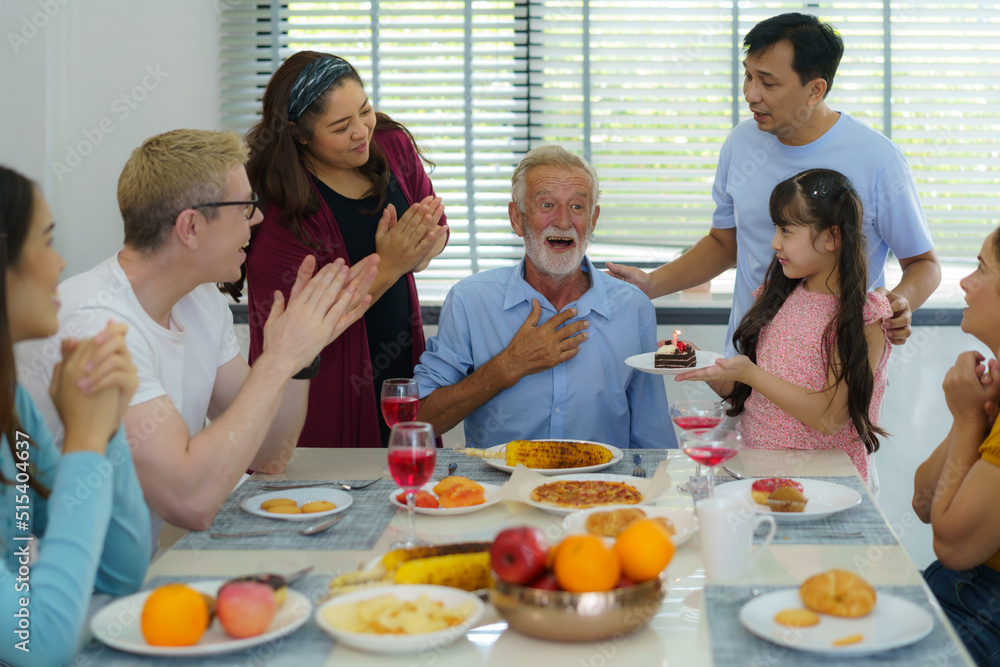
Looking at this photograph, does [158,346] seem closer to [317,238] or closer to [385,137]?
[317,238]

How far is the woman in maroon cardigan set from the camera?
249cm

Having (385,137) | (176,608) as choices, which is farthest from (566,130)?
(176,608)

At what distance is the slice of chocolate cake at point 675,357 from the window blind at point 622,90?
1967mm

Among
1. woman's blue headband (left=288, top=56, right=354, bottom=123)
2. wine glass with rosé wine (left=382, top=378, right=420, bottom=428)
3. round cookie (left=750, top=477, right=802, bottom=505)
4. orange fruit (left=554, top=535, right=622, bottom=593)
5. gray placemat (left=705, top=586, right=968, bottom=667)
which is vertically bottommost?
gray placemat (left=705, top=586, right=968, bottom=667)

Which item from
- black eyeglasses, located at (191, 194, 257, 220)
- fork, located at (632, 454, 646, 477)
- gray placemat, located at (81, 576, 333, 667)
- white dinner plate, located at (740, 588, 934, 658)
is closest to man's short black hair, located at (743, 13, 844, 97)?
fork, located at (632, 454, 646, 477)

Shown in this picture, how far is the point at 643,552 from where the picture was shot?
110 cm

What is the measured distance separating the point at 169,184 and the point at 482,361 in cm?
110

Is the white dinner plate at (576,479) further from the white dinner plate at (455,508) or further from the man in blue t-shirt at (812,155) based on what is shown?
the man in blue t-shirt at (812,155)

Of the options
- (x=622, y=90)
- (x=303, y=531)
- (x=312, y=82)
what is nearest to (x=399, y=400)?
(x=303, y=531)

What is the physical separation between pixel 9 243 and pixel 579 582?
3.05ft

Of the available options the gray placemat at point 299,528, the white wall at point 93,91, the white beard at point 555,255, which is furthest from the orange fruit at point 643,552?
the white wall at point 93,91

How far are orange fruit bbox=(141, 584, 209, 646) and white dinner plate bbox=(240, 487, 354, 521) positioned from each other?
1.61ft

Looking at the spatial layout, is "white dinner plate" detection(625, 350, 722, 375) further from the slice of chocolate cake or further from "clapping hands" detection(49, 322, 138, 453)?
"clapping hands" detection(49, 322, 138, 453)

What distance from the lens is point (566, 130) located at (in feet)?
13.3
